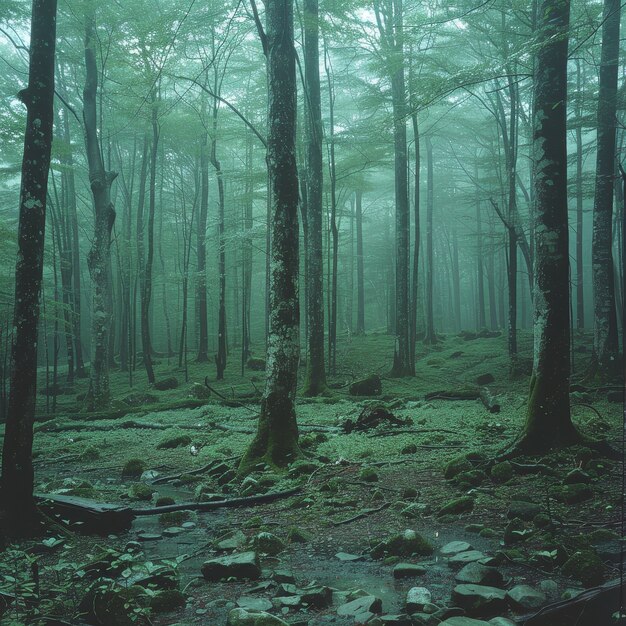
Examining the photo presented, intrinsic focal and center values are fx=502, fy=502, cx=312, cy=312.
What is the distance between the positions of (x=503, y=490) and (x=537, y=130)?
4.52 m

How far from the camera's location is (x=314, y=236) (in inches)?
557

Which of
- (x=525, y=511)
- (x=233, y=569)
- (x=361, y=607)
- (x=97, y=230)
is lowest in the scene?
(x=233, y=569)

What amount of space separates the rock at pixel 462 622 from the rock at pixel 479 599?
0.24 m

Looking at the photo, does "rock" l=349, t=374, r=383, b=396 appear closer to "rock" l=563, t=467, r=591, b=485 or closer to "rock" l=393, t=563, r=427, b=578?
"rock" l=563, t=467, r=591, b=485

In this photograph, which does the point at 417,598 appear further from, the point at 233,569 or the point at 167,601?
the point at 167,601

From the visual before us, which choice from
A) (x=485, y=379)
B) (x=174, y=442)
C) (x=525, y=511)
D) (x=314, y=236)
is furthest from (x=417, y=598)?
(x=485, y=379)

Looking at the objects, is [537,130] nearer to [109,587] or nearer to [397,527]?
[397,527]

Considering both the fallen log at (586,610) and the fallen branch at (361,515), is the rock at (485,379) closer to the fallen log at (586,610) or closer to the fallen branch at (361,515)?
the fallen branch at (361,515)

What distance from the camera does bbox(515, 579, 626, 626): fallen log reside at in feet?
8.29

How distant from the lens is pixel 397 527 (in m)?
4.95

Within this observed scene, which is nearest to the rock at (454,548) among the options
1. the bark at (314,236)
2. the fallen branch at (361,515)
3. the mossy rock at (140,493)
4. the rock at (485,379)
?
the fallen branch at (361,515)

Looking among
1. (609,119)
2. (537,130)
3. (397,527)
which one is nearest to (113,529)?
(397,527)

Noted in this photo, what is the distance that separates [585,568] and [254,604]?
7.40 ft

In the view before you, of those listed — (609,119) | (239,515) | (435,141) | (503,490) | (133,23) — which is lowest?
(239,515)
